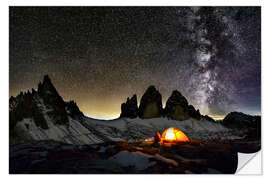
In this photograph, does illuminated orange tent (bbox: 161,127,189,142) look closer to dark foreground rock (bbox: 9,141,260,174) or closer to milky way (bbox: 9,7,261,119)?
dark foreground rock (bbox: 9,141,260,174)

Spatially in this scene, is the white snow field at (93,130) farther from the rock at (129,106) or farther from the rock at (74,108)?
the rock at (129,106)

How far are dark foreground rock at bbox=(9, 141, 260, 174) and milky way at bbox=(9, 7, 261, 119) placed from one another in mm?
2192

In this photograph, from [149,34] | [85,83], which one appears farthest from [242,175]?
[85,83]

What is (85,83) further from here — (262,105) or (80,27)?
(262,105)

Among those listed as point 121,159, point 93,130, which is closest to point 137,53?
point 121,159

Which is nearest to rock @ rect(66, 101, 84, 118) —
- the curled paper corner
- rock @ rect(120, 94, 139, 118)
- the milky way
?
the milky way

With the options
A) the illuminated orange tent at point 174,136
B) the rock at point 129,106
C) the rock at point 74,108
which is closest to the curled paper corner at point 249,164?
the illuminated orange tent at point 174,136

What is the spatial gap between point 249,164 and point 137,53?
6087mm

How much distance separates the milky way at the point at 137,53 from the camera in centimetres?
694

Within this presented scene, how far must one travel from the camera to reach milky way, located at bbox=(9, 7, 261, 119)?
22.8 feet

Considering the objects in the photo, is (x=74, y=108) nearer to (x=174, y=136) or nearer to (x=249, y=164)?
(x=174, y=136)

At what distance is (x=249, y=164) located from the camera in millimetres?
6133

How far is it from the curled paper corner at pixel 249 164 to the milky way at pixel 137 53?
179 centimetres
